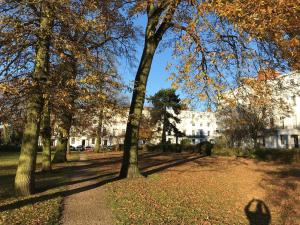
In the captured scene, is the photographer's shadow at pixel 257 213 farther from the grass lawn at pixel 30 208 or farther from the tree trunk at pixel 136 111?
the tree trunk at pixel 136 111

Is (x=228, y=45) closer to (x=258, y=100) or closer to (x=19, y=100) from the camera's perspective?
(x=258, y=100)

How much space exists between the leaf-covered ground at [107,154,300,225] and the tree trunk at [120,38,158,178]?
3.10 ft

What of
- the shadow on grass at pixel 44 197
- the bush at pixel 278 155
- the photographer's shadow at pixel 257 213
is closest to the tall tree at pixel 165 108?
the bush at pixel 278 155

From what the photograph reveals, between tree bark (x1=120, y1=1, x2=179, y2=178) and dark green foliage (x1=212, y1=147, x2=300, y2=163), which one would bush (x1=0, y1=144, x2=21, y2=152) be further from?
tree bark (x1=120, y1=1, x2=179, y2=178)

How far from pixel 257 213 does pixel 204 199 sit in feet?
5.73

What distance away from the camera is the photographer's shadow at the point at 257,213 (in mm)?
9656

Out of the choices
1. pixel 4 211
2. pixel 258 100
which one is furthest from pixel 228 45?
pixel 4 211

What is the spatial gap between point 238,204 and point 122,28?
1124 cm

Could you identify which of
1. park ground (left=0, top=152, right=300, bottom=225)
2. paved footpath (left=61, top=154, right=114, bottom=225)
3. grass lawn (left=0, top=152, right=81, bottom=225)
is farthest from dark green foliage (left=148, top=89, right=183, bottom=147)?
grass lawn (left=0, top=152, right=81, bottom=225)

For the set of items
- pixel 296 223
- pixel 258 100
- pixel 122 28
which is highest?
pixel 122 28

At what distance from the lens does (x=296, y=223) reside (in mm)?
9812

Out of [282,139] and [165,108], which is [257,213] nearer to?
[282,139]

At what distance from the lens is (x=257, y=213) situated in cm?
1073

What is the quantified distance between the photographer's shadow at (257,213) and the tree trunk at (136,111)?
229 inches
